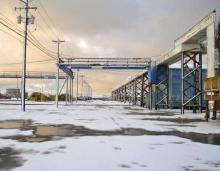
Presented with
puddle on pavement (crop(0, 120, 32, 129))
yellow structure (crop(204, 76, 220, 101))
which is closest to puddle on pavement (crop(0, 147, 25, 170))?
puddle on pavement (crop(0, 120, 32, 129))

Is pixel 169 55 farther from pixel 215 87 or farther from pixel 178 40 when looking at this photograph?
pixel 215 87

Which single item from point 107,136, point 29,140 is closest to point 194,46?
point 107,136

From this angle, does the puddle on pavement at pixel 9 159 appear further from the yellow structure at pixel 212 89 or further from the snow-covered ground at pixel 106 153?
the yellow structure at pixel 212 89

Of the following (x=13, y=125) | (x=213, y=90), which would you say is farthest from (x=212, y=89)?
(x=13, y=125)

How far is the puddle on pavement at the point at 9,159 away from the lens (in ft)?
23.4

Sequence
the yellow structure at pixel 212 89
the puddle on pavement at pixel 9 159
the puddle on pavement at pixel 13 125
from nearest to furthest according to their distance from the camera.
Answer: the puddle on pavement at pixel 9 159, the puddle on pavement at pixel 13 125, the yellow structure at pixel 212 89

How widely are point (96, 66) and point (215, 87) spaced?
29606mm

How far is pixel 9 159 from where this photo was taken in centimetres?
788

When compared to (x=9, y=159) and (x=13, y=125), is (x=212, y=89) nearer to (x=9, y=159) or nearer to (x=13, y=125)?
(x=13, y=125)

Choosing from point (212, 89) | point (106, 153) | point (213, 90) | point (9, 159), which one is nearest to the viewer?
point (9, 159)

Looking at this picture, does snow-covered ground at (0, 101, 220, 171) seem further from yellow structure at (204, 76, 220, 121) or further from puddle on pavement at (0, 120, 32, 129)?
yellow structure at (204, 76, 220, 121)

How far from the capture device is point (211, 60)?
21734mm

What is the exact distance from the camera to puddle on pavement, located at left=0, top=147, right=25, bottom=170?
712 cm

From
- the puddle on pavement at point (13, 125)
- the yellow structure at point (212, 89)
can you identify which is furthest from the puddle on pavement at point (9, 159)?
the yellow structure at point (212, 89)
